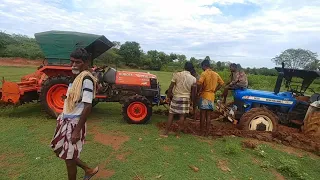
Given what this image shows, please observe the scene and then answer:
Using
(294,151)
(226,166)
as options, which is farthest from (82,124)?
(294,151)

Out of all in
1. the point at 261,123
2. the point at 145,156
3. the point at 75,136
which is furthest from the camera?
the point at 261,123

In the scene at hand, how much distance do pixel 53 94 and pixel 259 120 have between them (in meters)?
5.01

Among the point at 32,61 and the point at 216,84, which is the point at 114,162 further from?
the point at 32,61

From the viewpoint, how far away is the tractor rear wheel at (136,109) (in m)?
6.23

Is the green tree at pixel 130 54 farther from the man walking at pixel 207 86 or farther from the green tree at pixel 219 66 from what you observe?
the man walking at pixel 207 86

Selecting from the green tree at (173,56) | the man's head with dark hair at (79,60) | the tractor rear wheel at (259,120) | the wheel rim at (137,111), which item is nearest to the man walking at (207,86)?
the tractor rear wheel at (259,120)

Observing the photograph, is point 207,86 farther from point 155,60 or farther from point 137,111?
point 155,60

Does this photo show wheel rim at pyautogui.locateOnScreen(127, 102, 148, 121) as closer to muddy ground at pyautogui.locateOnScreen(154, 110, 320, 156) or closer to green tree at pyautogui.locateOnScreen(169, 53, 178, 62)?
muddy ground at pyautogui.locateOnScreen(154, 110, 320, 156)

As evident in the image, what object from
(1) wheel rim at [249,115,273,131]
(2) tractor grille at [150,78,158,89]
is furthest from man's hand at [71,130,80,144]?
(1) wheel rim at [249,115,273,131]

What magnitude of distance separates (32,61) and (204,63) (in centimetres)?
2792

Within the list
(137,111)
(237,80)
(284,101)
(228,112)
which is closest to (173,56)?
(237,80)

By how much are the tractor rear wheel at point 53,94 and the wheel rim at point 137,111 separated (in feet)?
5.39

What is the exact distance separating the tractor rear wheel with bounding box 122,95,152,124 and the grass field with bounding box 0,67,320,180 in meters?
0.26

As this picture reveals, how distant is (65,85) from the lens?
635 centimetres
